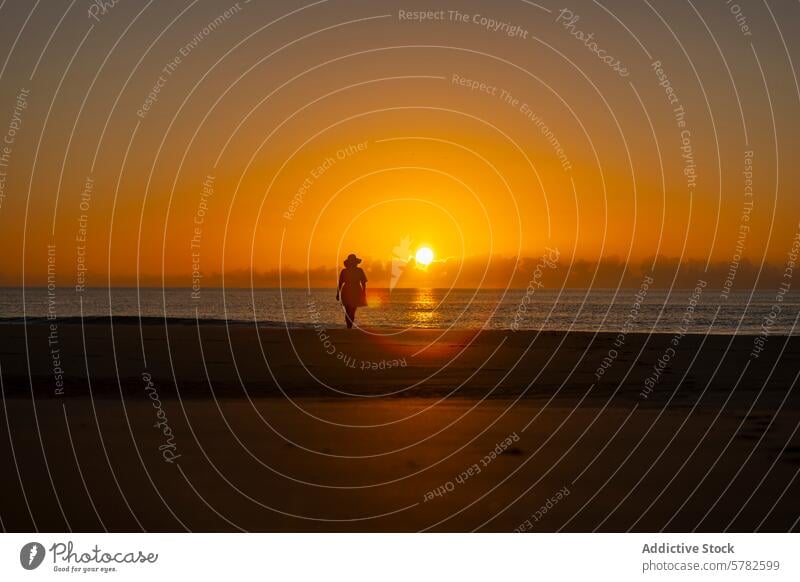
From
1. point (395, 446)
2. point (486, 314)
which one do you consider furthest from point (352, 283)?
point (486, 314)

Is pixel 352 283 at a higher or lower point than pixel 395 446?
higher

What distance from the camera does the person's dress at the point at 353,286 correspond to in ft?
96.9

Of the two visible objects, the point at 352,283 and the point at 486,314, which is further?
the point at 486,314

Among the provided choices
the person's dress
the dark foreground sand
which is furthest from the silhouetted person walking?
the dark foreground sand

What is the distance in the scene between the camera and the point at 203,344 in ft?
88.1

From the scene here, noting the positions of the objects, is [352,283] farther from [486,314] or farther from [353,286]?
[486,314]

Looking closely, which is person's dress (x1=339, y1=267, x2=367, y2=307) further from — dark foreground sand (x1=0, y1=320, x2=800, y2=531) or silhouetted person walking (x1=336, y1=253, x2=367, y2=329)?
dark foreground sand (x1=0, y1=320, x2=800, y2=531)

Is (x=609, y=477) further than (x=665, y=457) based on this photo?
No

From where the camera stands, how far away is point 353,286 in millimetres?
29828

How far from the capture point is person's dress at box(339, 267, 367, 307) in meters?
29.5

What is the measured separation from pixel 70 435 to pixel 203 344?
15.0 m

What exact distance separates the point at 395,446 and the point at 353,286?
729 inches

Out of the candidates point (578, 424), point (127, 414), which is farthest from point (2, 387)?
point (578, 424)

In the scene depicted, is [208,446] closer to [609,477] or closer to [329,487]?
[329,487]
